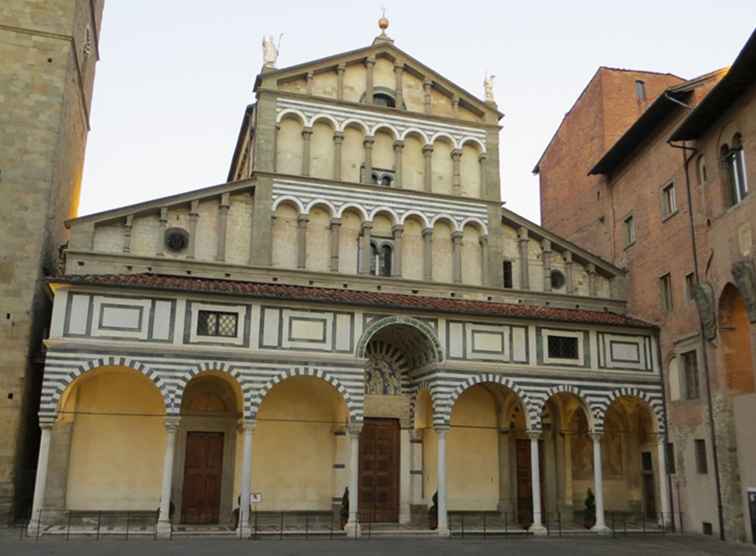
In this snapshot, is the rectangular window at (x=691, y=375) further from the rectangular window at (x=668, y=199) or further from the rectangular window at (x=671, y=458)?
the rectangular window at (x=668, y=199)

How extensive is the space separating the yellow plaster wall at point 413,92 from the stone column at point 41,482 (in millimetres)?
14576

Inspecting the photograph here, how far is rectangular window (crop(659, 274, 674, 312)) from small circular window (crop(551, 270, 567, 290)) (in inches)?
122

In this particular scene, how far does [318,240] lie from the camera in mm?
23156

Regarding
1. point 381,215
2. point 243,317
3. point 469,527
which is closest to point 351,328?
point 243,317

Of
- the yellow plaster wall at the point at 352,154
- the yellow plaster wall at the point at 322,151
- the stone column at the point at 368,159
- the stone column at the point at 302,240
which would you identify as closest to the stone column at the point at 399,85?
the stone column at the point at 368,159

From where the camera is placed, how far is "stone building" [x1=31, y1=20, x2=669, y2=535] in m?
19.5

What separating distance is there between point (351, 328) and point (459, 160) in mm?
7656

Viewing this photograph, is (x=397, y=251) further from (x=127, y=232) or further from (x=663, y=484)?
(x=663, y=484)

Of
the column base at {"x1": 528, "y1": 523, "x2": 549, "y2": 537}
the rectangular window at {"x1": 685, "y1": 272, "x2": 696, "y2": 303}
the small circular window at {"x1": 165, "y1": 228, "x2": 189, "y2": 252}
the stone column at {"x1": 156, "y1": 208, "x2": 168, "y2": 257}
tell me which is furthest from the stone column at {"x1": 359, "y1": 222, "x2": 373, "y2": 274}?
the rectangular window at {"x1": 685, "y1": 272, "x2": 696, "y2": 303}

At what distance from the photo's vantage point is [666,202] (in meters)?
22.9

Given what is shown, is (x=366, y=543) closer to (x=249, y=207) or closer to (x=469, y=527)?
(x=469, y=527)

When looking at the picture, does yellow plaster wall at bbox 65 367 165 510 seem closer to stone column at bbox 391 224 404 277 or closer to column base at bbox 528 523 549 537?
stone column at bbox 391 224 404 277

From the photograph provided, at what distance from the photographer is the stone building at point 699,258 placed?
18391mm

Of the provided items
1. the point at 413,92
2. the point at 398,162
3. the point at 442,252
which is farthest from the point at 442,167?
the point at 442,252
